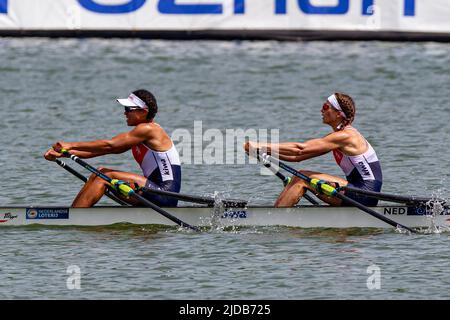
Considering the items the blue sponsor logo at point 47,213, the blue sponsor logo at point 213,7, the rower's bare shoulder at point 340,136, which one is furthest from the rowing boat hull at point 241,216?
the blue sponsor logo at point 213,7

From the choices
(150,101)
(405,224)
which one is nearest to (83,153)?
(150,101)

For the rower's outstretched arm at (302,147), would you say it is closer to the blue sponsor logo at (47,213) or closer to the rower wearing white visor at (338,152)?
the rower wearing white visor at (338,152)

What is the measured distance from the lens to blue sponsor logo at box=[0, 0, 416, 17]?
32.9 m

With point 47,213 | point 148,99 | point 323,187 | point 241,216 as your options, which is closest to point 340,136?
point 323,187

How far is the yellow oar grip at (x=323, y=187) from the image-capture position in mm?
17969

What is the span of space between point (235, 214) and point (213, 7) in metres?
15.7

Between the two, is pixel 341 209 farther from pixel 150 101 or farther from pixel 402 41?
pixel 402 41

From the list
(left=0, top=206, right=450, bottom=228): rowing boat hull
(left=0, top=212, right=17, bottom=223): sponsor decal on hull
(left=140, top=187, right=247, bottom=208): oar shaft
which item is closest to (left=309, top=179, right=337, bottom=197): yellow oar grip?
(left=0, top=206, right=450, bottom=228): rowing boat hull

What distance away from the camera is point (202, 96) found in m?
31.9

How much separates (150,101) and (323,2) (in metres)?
15.2

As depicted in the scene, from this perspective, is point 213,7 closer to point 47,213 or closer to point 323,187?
point 47,213

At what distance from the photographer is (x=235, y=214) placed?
60.2 feet

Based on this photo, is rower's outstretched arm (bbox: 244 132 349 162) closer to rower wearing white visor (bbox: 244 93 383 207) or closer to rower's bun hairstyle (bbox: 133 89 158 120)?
rower wearing white visor (bbox: 244 93 383 207)

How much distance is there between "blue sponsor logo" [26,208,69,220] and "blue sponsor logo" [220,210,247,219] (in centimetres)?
205
